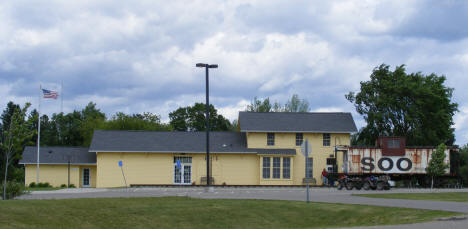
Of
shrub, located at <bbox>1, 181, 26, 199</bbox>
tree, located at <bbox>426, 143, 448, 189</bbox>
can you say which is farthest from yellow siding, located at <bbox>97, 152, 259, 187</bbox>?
shrub, located at <bbox>1, 181, 26, 199</bbox>

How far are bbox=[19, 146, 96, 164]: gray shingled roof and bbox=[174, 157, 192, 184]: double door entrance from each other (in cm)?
843

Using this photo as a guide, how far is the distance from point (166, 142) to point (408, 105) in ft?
81.7

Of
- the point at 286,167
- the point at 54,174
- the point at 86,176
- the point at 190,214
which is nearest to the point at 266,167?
the point at 286,167

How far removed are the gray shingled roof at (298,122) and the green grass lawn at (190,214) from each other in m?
26.3

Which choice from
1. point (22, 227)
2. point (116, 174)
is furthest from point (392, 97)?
point (22, 227)

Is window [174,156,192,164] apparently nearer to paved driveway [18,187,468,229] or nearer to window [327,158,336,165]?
window [327,158,336,165]

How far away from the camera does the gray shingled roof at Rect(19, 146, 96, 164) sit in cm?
4997

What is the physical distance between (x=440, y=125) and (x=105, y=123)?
137ft

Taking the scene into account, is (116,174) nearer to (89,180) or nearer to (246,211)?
(89,180)

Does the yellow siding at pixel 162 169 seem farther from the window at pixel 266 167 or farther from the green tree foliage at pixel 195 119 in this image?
the green tree foliage at pixel 195 119

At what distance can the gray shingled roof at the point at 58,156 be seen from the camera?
4997cm

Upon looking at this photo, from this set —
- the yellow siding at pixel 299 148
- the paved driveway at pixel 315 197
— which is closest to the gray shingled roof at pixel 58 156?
the yellow siding at pixel 299 148

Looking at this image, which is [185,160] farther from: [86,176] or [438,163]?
[438,163]

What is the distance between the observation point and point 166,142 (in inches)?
1891
